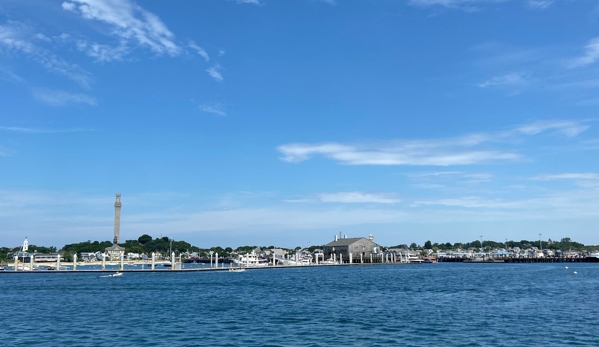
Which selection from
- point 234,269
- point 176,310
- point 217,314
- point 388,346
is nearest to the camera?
point 388,346

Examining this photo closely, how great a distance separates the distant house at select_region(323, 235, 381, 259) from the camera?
609ft

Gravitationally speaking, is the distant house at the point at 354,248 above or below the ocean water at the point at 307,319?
above

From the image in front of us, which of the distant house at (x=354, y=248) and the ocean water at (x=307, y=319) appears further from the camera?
the distant house at (x=354, y=248)

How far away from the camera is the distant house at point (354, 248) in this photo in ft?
609

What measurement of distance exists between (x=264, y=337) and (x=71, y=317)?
18.6 meters

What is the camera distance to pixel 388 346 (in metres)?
29.0

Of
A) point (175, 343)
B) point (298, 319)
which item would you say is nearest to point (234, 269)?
point (298, 319)

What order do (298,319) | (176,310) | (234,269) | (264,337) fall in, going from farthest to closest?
1. (234,269)
2. (176,310)
3. (298,319)
4. (264,337)

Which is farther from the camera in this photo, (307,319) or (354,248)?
(354,248)

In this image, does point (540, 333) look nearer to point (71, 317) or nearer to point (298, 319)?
point (298, 319)

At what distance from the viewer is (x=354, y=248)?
186 meters

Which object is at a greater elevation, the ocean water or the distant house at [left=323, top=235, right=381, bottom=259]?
the distant house at [left=323, top=235, right=381, bottom=259]

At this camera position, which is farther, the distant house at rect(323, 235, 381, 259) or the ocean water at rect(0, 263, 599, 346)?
the distant house at rect(323, 235, 381, 259)

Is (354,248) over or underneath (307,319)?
over
